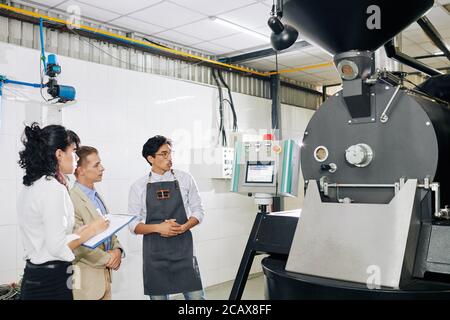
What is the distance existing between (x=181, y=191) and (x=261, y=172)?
1.44m

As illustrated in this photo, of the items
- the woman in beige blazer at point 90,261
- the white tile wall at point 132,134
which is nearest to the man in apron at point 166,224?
the woman in beige blazer at point 90,261

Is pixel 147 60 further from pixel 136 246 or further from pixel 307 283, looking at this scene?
pixel 307 283

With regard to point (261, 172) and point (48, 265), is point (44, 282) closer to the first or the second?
point (48, 265)

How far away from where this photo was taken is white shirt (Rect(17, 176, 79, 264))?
2.11 m

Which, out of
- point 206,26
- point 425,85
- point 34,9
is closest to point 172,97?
point 206,26

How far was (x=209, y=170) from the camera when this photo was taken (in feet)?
16.2

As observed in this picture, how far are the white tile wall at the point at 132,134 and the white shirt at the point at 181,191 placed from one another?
2.43 ft

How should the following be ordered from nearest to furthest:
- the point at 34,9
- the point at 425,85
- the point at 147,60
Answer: the point at 425,85
the point at 34,9
the point at 147,60

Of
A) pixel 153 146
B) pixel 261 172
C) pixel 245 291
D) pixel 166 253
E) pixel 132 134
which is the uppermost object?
pixel 132 134

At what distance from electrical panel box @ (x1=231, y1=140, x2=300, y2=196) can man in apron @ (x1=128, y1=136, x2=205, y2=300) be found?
1227mm

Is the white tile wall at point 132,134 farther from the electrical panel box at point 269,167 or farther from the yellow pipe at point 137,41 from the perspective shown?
the electrical panel box at point 269,167

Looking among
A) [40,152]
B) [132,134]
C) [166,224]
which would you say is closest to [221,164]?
[132,134]

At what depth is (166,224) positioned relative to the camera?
124 inches
